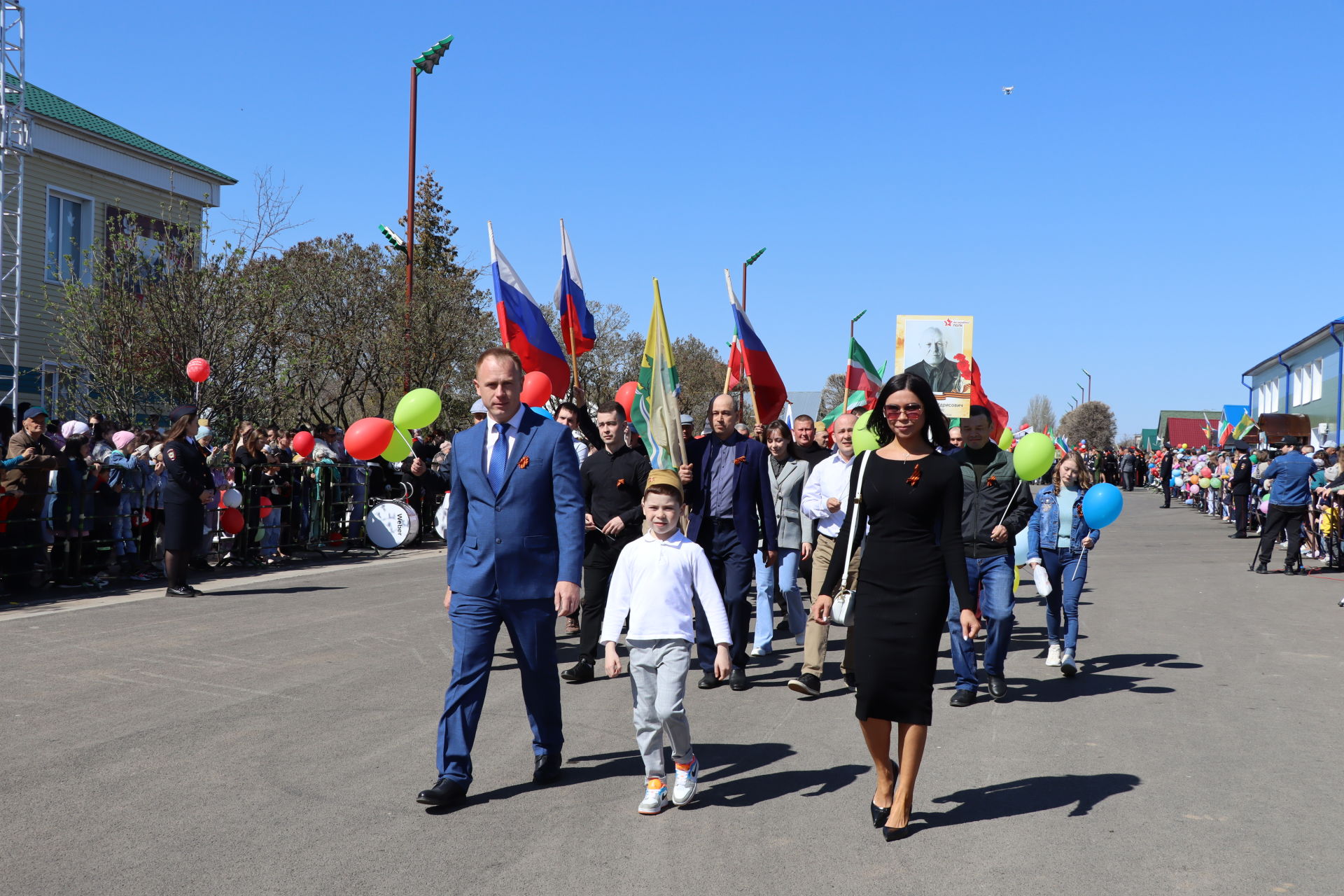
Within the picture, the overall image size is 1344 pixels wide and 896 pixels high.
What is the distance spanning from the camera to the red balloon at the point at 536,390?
997 centimetres

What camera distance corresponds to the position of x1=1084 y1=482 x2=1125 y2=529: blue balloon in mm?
9055

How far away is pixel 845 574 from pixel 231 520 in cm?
1138

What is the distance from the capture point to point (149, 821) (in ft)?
16.3

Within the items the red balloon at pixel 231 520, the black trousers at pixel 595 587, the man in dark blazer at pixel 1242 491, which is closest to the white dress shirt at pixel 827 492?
the black trousers at pixel 595 587

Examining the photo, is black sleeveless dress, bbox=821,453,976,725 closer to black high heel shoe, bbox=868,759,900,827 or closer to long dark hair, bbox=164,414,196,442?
black high heel shoe, bbox=868,759,900,827

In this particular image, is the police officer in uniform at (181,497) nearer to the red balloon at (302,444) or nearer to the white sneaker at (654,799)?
the red balloon at (302,444)

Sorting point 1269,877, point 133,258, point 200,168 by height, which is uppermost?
point 200,168

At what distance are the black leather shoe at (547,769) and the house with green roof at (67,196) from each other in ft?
68.2

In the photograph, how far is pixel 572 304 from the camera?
1155 cm

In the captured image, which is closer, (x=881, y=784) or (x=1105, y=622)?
(x=881, y=784)

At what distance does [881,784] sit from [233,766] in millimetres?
3120

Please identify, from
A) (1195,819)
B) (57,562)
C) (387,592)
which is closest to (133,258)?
(57,562)

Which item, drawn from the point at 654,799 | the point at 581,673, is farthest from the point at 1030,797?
the point at 581,673

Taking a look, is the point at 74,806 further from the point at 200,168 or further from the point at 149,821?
the point at 200,168
